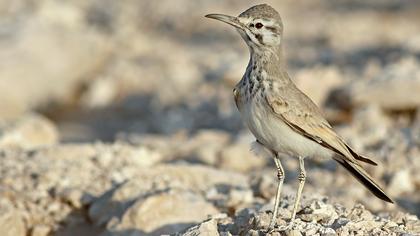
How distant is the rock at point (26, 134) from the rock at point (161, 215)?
266 cm

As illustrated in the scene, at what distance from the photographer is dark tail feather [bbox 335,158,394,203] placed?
5410 millimetres

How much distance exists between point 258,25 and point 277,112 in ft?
1.89

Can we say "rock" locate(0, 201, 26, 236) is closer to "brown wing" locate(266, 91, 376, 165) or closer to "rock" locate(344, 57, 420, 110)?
"brown wing" locate(266, 91, 376, 165)

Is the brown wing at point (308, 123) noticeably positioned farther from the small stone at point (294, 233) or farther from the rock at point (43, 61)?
the rock at point (43, 61)

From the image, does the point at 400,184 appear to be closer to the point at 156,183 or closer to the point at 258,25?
the point at 156,183

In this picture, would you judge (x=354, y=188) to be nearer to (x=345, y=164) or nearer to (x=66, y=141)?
A: (x=345, y=164)

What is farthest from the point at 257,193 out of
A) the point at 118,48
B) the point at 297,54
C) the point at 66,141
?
the point at 118,48

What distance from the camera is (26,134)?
30.3 feet

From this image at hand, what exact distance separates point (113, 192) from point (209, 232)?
6.19 feet

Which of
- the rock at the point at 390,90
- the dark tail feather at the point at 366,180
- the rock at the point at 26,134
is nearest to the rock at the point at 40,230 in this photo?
the rock at the point at 26,134

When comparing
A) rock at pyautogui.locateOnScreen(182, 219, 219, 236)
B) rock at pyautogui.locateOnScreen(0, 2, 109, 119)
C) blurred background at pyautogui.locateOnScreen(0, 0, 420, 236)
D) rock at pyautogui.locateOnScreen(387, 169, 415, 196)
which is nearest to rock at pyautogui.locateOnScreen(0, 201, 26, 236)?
blurred background at pyautogui.locateOnScreen(0, 0, 420, 236)

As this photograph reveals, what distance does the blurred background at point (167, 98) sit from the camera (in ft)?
24.1

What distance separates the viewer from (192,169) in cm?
779

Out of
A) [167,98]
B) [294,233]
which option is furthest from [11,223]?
[167,98]
